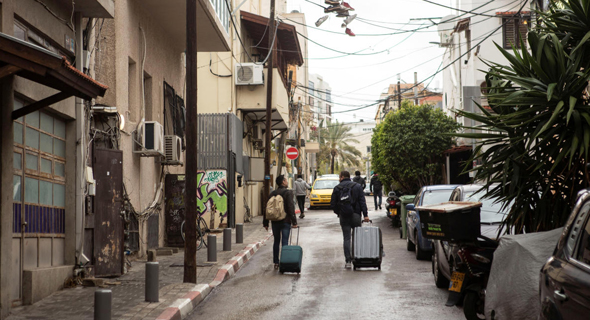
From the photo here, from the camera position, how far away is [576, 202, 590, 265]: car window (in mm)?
4285

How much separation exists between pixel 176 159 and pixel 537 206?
1080cm

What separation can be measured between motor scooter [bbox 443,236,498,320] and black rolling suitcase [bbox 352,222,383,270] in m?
4.91

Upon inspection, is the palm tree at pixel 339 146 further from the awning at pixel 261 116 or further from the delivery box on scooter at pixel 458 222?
the delivery box on scooter at pixel 458 222

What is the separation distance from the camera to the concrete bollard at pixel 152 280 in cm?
902

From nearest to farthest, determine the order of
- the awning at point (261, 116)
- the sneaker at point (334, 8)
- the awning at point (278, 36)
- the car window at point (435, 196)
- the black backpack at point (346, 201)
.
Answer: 1. the black backpack at point (346, 201)
2. the car window at point (435, 196)
3. the sneaker at point (334, 8)
4. the awning at point (261, 116)
5. the awning at point (278, 36)

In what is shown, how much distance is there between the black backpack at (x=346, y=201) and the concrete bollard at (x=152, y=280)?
16.7ft

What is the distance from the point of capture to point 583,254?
14.3ft

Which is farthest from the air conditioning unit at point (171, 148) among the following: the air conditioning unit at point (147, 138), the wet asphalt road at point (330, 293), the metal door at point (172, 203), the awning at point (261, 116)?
the awning at point (261, 116)

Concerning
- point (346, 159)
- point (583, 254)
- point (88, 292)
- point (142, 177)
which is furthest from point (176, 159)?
point (346, 159)

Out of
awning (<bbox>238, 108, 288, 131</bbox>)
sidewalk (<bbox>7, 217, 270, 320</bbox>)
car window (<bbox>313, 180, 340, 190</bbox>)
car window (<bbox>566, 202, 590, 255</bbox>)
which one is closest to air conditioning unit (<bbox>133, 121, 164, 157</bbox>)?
sidewalk (<bbox>7, 217, 270, 320</bbox>)

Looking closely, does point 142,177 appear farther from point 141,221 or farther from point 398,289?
point 398,289

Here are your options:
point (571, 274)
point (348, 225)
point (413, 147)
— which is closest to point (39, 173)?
point (348, 225)

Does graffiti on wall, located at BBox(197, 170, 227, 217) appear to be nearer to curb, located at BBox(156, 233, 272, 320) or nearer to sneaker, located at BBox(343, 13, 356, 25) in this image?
sneaker, located at BBox(343, 13, 356, 25)

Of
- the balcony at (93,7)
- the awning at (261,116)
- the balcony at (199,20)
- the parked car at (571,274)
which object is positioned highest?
the balcony at (199,20)
